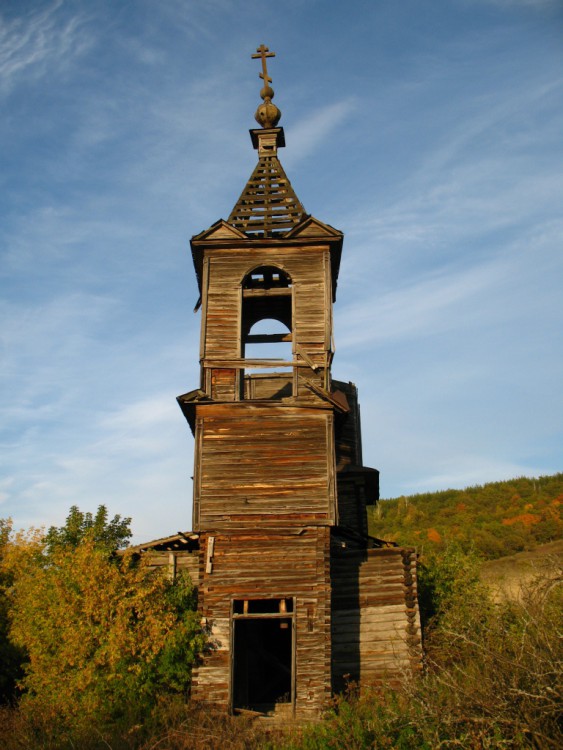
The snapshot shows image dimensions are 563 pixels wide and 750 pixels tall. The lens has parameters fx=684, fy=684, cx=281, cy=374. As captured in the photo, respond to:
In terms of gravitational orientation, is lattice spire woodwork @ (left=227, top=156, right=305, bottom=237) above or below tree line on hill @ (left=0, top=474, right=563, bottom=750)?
above

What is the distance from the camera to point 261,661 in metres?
20.4

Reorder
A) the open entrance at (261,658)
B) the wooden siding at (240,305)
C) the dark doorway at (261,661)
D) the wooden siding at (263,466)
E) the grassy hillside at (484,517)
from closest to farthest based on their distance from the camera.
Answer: the wooden siding at (263,466)
the open entrance at (261,658)
the wooden siding at (240,305)
the dark doorway at (261,661)
the grassy hillside at (484,517)

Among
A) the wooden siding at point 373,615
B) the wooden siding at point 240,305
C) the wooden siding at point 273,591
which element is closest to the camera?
the wooden siding at point 273,591

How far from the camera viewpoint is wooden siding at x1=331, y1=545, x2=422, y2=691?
16.7 m

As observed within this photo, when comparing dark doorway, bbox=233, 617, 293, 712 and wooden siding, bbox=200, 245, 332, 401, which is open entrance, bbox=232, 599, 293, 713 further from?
wooden siding, bbox=200, 245, 332, 401

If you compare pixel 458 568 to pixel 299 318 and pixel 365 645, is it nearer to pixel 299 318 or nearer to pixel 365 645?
pixel 365 645

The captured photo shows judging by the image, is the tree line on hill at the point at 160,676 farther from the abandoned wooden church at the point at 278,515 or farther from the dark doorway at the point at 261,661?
the dark doorway at the point at 261,661

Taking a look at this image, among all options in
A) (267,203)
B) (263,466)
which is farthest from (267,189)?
(263,466)

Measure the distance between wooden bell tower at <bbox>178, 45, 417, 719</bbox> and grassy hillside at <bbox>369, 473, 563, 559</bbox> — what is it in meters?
23.4

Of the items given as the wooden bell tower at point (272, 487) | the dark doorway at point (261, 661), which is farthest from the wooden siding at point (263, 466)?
the dark doorway at point (261, 661)

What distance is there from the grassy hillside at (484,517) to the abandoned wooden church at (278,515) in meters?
23.4

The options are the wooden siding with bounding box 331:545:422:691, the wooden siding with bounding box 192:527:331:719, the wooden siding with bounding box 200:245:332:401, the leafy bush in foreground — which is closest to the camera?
the leafy bush in foreground

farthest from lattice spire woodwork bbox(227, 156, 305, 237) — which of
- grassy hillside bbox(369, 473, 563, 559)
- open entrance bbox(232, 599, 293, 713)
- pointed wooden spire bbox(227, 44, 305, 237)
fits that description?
grassy hillside bbox(369, 473, 563, 559)

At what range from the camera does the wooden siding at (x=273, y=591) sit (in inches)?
587
